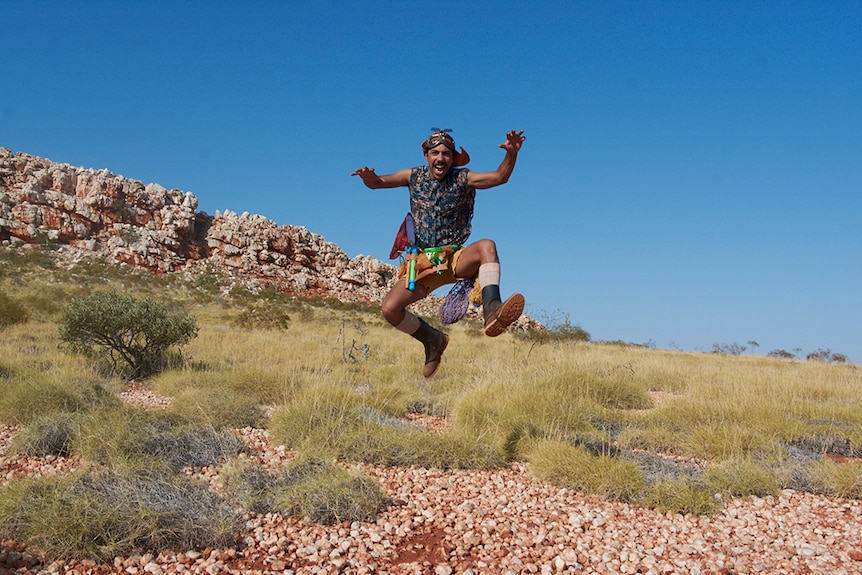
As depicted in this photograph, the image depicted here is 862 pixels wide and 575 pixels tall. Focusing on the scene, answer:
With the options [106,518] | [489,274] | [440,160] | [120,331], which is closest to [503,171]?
[440,160]

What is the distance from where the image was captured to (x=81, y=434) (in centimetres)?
650

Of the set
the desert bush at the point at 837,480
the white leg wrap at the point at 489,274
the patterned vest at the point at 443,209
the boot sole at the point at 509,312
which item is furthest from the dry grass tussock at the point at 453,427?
the patterned vest at the point at 443,209

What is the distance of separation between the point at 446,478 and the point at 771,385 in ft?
31.9

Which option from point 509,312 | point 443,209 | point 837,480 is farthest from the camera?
point 837,480

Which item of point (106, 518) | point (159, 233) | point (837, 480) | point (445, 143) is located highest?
point (159, 233)

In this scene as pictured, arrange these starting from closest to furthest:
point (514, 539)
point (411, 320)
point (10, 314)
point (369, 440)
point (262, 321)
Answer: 1. point (514, 539)
2. point (411, 320)
3. point (369, 440)
4. point (10, 314)
5. point (262, 321)

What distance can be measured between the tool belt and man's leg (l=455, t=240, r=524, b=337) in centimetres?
14

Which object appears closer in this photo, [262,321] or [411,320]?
[411,320]

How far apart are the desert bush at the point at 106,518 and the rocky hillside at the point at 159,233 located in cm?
3442

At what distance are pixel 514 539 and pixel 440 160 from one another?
3108 mm

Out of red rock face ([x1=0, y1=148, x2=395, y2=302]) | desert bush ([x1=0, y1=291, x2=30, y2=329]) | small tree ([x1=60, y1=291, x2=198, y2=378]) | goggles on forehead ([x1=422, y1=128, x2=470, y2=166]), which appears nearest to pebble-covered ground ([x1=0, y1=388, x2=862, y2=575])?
goggles on forehead ([x1=422, y1=128, x2=470, y2=166])

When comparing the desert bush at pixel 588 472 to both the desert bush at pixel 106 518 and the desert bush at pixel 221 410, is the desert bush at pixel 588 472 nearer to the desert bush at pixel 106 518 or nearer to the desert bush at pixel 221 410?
the desert bush at pixel 106 518

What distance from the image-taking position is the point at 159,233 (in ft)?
152

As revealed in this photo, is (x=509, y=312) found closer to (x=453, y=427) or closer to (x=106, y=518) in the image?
(x=106, y=518)
